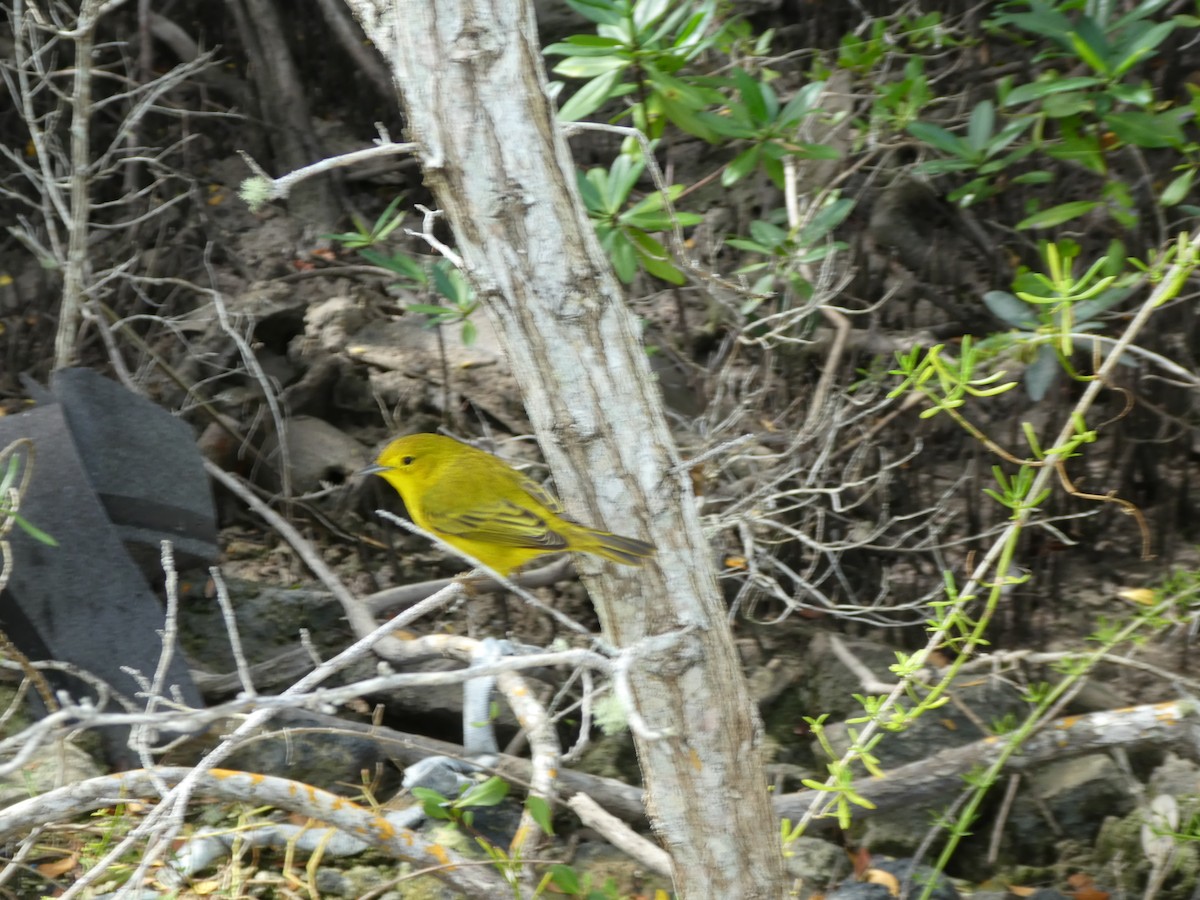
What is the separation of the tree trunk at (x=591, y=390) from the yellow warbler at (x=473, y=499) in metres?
0.72

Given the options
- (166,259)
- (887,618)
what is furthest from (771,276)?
(166,259)

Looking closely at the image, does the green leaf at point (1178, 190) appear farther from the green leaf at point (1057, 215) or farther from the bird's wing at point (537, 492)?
the bird's wing at point (537, 492)

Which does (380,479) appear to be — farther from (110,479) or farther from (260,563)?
(110,479)

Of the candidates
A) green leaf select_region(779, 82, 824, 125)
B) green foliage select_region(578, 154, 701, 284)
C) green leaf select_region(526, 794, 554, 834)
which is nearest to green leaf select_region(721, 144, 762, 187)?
green leaf select_region(779, 82, 824, 125)

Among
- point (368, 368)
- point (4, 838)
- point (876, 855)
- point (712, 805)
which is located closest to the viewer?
point (712, 805)

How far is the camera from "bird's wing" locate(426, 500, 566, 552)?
296 centimetres

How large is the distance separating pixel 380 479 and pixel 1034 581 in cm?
279

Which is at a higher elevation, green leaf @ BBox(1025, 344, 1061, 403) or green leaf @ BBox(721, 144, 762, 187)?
green leaf @ BBox(721, 144, 762, 187)

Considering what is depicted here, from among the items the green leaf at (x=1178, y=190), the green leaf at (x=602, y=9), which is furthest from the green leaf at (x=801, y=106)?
the green leaf at (x=1178, y=190)

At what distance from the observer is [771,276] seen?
158 inches

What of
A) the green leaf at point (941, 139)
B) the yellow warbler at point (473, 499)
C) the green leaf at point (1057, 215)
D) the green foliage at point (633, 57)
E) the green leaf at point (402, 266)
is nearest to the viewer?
the yellow warbler at point (473, 499)

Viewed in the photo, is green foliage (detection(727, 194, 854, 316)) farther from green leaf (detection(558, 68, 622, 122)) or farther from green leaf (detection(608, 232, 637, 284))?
green leaf (detection(558, 68, 622, 122))

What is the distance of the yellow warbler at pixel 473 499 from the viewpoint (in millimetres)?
3055

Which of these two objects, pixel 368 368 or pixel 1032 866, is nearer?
pixel 1032 866
